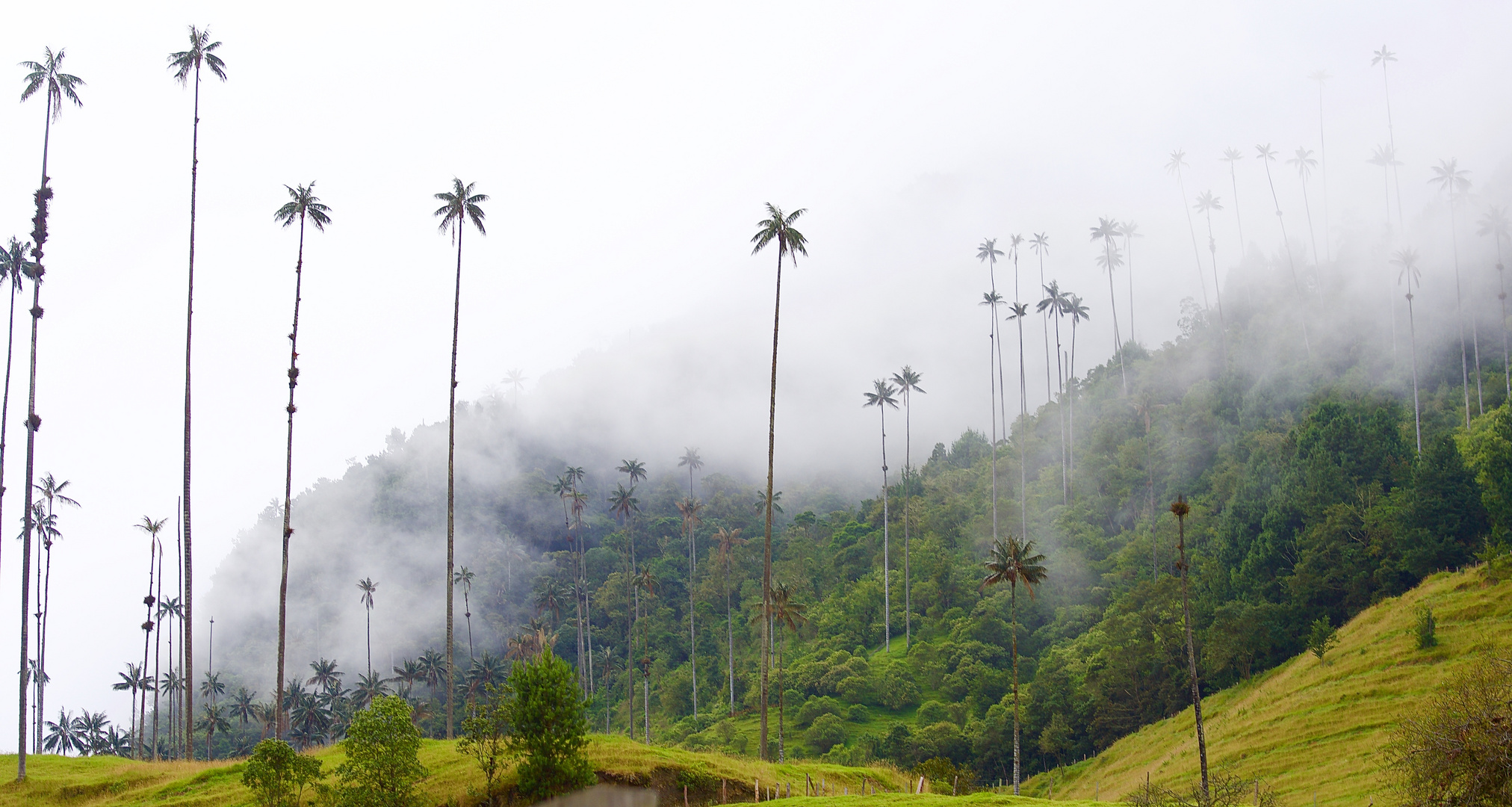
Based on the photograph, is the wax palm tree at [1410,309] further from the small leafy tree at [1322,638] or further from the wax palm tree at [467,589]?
the wax palm tree at [467,589]

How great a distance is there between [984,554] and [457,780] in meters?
96.3

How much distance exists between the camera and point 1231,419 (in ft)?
461

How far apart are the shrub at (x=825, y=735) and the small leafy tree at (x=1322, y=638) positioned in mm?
42017

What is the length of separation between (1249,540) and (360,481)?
5998 inches

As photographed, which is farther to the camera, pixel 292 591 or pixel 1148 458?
pixel 292 591

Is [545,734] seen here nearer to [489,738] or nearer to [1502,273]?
[489,738]

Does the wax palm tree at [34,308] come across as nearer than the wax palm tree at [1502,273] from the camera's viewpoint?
Yes

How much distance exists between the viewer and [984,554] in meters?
134

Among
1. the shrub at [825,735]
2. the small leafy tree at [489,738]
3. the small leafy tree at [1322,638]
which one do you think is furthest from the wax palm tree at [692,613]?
the small leafy tree at [489,738]

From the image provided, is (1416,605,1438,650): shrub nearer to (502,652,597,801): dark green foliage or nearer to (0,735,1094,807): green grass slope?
(0,735,1094,807): green grass slope

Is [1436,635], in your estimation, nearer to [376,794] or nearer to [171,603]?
[376,794]

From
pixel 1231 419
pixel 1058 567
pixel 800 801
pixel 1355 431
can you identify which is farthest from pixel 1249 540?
pixel 800 801

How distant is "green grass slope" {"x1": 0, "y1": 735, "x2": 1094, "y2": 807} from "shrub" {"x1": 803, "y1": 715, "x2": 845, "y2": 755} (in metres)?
39.9

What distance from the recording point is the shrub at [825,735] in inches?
3907
